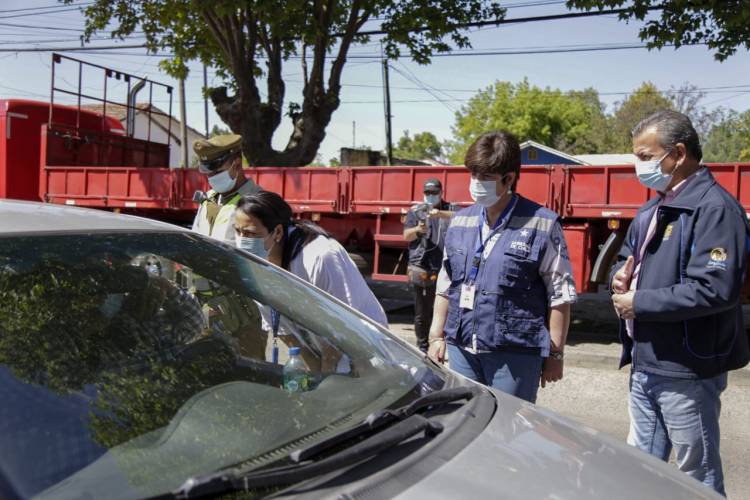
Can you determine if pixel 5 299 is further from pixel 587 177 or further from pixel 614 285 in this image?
pixel 587 177

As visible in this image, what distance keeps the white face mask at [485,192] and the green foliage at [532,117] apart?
4676cm

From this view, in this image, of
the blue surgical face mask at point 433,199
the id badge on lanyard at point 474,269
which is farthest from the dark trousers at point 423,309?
the id badge on lanyard at point 474,269

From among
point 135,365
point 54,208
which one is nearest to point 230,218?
point 54,208

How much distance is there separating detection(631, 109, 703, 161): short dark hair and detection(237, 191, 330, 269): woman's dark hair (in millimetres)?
1472

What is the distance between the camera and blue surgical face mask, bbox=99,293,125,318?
196 centimetres

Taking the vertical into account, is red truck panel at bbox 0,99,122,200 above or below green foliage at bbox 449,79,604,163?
below

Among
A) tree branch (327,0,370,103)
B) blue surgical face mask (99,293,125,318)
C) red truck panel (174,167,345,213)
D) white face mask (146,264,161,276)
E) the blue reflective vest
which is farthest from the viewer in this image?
tree branch (327,0,370,103)

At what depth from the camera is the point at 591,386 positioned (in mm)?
6402

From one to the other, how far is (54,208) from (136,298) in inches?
21.0

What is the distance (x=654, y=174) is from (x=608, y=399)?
3669 mm

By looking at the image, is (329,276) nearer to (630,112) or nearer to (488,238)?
(488,238)

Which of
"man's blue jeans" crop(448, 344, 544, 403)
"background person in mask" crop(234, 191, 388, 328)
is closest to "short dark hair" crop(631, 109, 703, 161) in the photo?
"man's blue jeans" crop(448, 344, 544, 403)

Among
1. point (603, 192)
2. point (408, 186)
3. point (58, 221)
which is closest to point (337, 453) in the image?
point (58, 221)

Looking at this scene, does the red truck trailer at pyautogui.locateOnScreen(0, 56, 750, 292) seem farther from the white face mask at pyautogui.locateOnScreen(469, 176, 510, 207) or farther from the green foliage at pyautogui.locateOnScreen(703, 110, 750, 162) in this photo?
the green foliage at pyautogui.locateOnScreen(703, 110, 750, 162)
